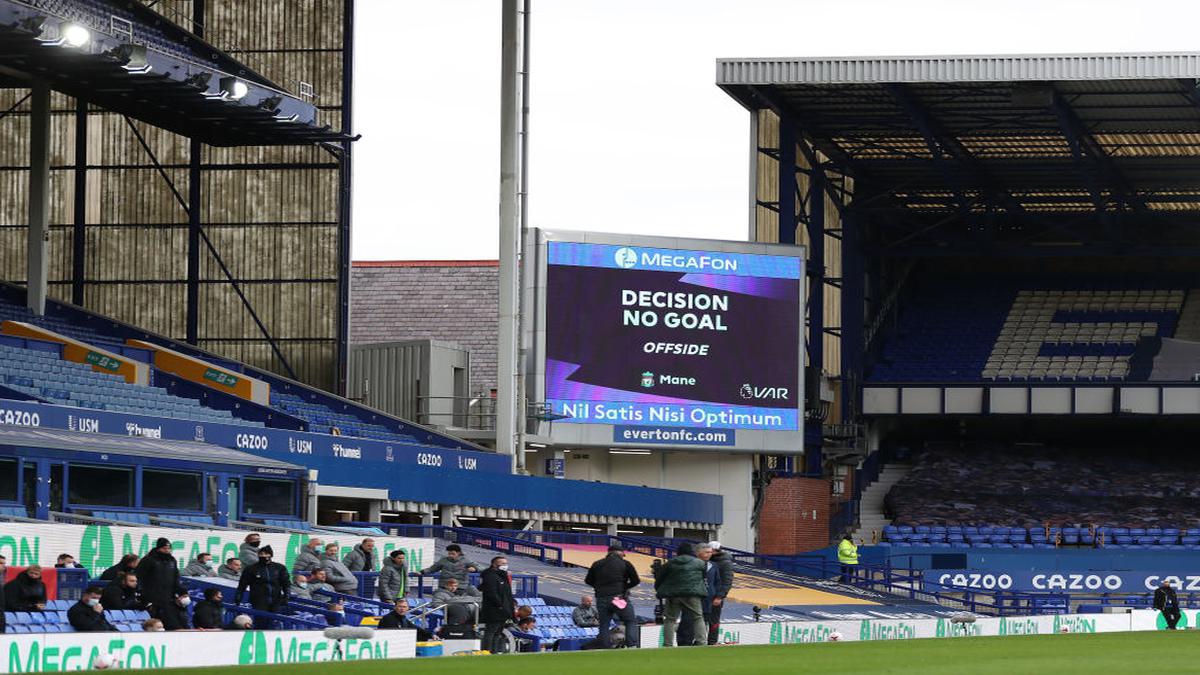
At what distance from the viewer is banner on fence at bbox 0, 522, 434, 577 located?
23141mm

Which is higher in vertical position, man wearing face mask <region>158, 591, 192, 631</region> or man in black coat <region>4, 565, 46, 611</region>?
man in black coat <region>4, 565, 46, 611</region>

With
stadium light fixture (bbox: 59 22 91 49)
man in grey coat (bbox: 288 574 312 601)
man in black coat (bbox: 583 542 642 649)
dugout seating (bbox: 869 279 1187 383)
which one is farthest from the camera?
dugout seating (bbox: 869 279 1187 383)

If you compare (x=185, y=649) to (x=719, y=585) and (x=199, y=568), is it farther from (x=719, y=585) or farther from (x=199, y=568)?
(x=719, y=585)

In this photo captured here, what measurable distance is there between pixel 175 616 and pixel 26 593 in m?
1.62

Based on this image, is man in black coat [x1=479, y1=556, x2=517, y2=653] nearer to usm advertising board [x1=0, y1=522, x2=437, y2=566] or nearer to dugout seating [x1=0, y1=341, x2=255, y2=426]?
usm advertising board [x1=0, y1=522, x2=437, y2=566]

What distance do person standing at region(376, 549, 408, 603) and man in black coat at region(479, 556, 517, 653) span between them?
267 cm

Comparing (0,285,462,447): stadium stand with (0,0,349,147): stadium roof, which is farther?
(0,0,349,147): stadium roof

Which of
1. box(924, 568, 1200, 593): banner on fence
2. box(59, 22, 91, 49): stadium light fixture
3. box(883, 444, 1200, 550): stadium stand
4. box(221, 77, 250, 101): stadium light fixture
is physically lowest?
box(924, 568, 1200, 593): banner on fence

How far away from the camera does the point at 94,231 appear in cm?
5122

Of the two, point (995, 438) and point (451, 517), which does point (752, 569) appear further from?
point (995, 438)

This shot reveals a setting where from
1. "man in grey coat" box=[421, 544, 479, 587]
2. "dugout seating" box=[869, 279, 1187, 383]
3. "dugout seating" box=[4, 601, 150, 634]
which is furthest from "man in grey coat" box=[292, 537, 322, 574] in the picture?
"dugout seating" box=[869, 279, 1187, 383]

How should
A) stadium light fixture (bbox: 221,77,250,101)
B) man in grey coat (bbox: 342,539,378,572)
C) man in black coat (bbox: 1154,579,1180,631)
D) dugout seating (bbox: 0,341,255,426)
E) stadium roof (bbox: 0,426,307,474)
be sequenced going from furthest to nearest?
stadium light fixture (bbox: 221,77,250,101) < man in black coat (bbox: 1154,579,1180,631) < dugout seating (bbox: 0,341,255,426) < stadium roof (bbox: 0,426,307,474) < man in grey coat (bbox: 342,539,378,572)

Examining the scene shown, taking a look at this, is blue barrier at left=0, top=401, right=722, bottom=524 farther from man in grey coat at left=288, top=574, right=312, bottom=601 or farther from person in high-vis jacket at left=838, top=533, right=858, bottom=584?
man in grey coat at left=288, top=574, right=312, bottom=601

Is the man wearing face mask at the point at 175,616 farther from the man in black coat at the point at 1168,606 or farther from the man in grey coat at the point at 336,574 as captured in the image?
the man in black coat at the point at 1168,606
